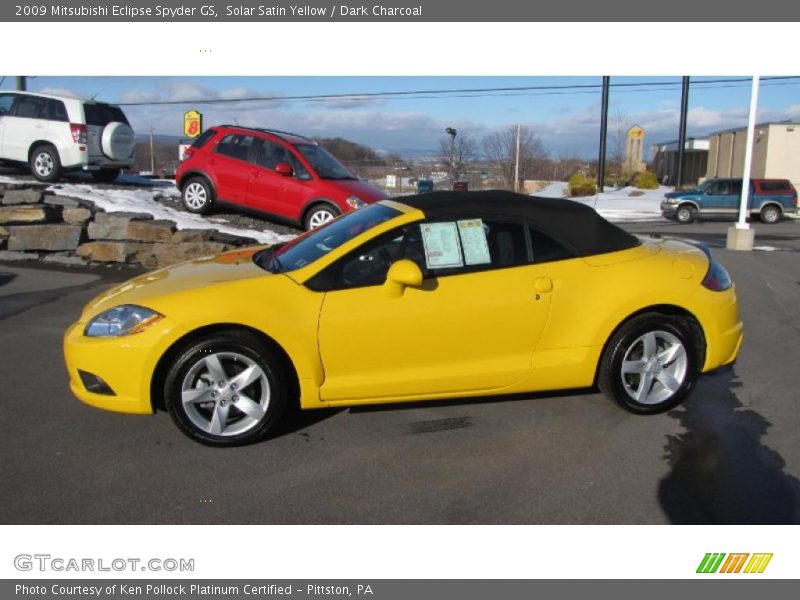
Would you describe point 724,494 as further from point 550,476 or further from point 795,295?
point 795,295

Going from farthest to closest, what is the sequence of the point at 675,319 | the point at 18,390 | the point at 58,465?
the point at 18,390 < the point at 675,319 < the point at 58,465

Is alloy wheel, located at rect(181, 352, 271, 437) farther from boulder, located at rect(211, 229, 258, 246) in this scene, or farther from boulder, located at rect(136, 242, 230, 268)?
boulder, located at rect(211, 229, 258, 246)

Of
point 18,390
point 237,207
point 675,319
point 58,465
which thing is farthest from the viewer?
point 237,207

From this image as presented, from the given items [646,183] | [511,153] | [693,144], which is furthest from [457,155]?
[693,144]

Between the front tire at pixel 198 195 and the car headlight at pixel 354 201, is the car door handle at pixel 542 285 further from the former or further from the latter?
the front tire at pixel 198 195

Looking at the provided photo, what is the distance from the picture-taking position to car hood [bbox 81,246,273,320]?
4.40 metres

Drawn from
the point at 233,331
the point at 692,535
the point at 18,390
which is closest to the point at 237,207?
the point at 18,390

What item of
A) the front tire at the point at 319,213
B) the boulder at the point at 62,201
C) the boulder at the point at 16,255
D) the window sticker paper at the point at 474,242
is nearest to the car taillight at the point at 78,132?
the boulder at the point at 62,201

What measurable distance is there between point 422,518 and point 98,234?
8.93 meters

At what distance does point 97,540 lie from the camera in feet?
10.8

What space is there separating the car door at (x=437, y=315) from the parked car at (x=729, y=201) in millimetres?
25383

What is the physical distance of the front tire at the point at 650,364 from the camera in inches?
185

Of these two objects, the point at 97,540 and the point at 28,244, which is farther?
the point at 28,244

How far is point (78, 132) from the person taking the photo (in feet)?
43.3
